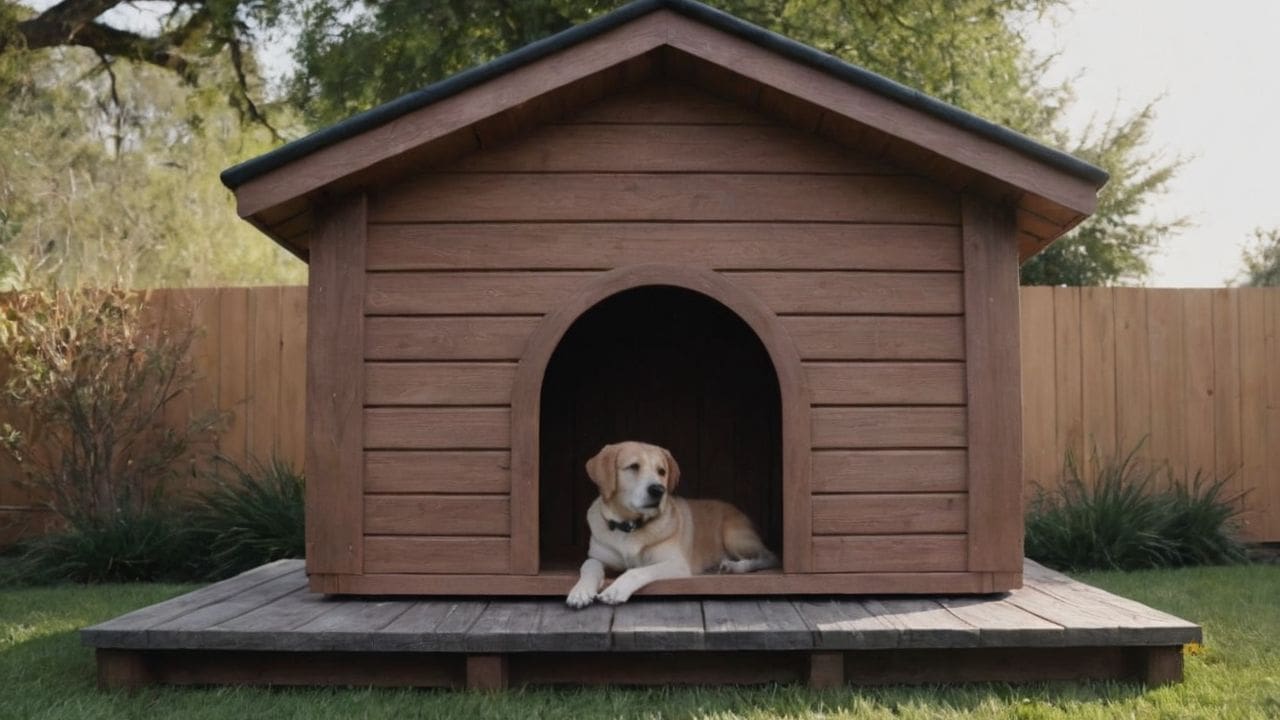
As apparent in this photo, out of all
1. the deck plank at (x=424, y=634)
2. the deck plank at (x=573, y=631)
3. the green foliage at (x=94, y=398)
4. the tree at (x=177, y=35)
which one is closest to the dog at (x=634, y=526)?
the deck plank at (x=573, y=631)

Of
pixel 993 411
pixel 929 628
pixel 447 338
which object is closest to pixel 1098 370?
pixel 993 411

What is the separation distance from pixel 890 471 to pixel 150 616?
315 centimetres

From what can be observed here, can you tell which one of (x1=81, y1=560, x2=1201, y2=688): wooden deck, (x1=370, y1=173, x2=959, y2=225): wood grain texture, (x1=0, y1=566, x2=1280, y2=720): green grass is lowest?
(x1=0, y1=566, x2=1280, y2=720): green grass

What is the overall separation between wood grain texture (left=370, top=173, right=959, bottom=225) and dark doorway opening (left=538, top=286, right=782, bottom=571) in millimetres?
2227

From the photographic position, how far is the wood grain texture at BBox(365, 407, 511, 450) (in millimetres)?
5316

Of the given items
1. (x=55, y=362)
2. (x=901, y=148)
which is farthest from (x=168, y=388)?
(x=901, y=148)

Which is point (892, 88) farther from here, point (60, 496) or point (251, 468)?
point (60, 496)

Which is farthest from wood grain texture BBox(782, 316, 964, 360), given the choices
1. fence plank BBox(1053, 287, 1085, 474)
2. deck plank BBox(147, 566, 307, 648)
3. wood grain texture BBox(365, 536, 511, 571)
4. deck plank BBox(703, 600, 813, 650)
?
fence plank BBox(1053, 287, 1085, 474)

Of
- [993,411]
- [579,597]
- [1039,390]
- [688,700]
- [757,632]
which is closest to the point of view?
[688,700]

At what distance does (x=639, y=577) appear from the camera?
206 inches

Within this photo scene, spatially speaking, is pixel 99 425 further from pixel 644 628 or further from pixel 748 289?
pixel 644 628

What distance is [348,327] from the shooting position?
5324 mm

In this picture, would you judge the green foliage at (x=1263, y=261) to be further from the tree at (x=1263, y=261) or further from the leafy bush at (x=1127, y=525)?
the leafy bush at (x=1127, y=525)

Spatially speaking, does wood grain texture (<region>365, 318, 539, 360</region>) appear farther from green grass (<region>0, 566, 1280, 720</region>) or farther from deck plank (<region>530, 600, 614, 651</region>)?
green grass (<region>0, 566, 1280, 720</region>)
